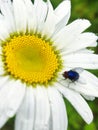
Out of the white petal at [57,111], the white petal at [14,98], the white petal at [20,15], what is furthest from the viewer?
the white petal at [20,15]

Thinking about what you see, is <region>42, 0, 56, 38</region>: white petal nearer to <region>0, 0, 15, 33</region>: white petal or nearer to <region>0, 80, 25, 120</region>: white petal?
<region>0, 0, 15, 33</region>: white petal

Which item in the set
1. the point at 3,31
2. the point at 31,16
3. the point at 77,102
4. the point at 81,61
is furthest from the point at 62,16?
the point at 77,102

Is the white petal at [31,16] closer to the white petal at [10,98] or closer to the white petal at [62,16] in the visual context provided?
the white petal at [62,16]

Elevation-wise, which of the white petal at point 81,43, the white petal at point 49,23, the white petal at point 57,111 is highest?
the white petal at point 49,23

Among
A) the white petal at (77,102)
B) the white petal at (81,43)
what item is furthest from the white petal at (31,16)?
the white petal at (77,102)

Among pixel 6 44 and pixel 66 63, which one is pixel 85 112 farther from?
pixel 6 44

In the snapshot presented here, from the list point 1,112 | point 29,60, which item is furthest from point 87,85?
point 1,112

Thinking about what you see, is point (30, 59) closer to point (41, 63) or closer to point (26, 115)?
point (41, 63)
